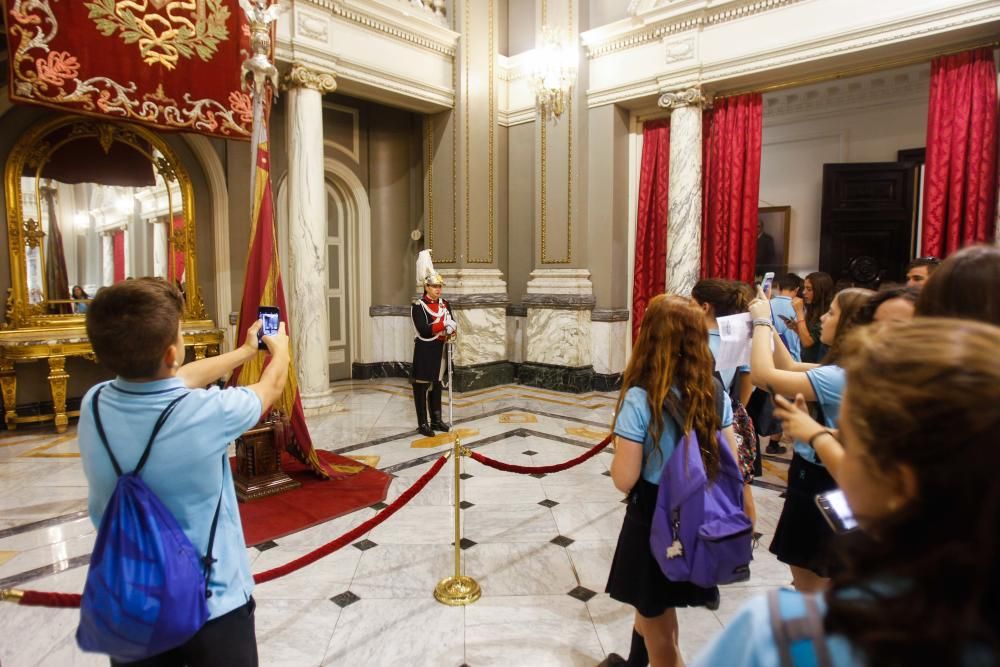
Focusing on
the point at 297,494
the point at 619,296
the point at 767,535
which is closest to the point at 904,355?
the point at 767,535

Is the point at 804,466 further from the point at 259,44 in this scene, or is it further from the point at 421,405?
the point at 259,44

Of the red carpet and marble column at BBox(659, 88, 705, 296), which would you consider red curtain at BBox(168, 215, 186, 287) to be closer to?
the red carpet

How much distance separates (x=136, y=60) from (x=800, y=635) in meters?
6.62

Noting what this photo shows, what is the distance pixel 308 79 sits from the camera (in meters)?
6.75

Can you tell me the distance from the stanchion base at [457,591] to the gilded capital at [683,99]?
245 inches

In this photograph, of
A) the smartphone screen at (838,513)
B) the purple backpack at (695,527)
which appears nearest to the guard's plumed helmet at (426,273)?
the purple backpack at (695,527)

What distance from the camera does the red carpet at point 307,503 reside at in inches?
152

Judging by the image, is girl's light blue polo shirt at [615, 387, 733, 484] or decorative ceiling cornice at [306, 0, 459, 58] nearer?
girl's light blue polo shirt at [615, 387, 733, 484]

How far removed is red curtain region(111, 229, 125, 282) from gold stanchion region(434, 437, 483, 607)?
18.7 ft

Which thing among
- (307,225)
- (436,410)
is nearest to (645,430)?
(436,410)

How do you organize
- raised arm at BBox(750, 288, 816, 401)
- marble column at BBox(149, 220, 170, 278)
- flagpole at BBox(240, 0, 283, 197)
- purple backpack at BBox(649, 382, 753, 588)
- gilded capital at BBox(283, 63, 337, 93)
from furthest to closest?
1. marble column at BBox(149, 220, 170, 278)
2. gilded capital at BBox(283, 63, 337, 93)
3. flagpole at BBox(240, 0, 283, 197)
4. raised arm at BBox(750, 288, 816, 401)
5. purple backpack at BBox(649, 382, 753, 588)

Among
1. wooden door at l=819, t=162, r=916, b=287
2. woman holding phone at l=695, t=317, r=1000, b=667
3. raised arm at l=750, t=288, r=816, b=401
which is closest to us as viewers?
woman holding phone at l=695, t=317, r=1000, b=667

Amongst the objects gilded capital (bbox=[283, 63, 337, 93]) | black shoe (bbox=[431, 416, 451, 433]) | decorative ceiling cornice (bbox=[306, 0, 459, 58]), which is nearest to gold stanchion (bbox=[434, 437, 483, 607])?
black shoe (bbox=[431, 416, 451, 433])

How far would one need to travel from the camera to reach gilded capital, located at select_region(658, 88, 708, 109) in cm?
724
